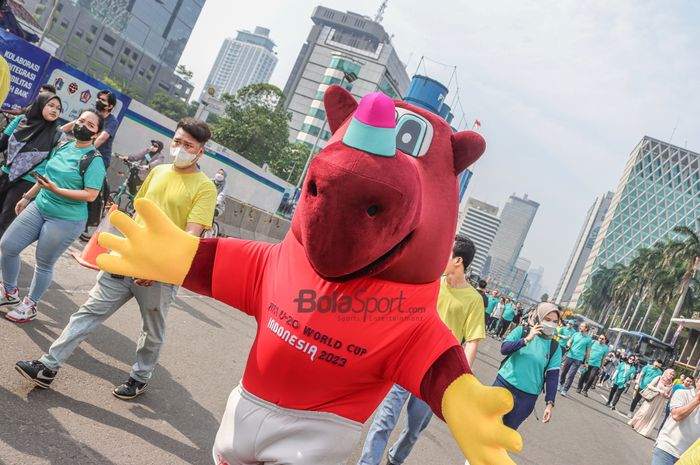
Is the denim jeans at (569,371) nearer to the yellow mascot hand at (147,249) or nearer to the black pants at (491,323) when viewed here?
the black pants at (491,323)

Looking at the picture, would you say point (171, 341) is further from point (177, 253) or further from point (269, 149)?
point (269, 149)

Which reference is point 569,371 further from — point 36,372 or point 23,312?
point 36,372

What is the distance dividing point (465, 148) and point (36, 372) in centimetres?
298

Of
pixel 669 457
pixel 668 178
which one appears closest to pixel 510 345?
pixel 669 457

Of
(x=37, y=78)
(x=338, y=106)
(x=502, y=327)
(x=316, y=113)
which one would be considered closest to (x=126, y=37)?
(x=316, y=113)

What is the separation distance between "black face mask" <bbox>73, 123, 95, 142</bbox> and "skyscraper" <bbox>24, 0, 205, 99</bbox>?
9390cm

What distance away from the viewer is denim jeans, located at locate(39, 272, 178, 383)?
11.5ft

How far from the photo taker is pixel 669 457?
16.1ft

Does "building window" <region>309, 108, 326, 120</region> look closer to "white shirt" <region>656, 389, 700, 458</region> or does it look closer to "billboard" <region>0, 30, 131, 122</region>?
"billboard" <region>0, 30, 131, 122</region>

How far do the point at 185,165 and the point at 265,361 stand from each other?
6.95 ft

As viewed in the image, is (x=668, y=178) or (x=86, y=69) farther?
(x=668, y=178)

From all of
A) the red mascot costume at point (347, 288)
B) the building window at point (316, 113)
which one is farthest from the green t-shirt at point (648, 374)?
the building window at point (316, 113)

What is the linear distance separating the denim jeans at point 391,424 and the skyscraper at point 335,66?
73019 millimetres

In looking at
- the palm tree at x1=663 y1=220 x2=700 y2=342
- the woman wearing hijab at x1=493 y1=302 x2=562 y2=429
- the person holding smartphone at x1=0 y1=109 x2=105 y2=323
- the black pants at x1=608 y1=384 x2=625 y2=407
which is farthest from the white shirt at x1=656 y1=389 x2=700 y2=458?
the palm tree at x1=663 y1=220 x2=700 y2=342
